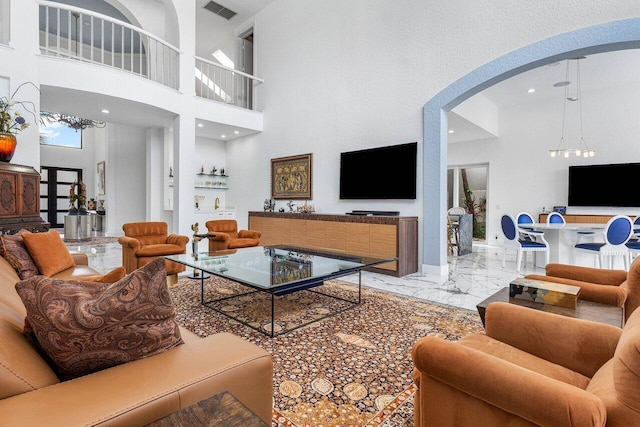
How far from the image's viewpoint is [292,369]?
6.80 ft

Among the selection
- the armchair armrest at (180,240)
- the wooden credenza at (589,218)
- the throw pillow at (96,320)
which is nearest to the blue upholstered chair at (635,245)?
the wooden credenza at (589,218)

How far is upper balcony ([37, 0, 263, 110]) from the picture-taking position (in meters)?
6.04

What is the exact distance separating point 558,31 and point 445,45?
1.40 m

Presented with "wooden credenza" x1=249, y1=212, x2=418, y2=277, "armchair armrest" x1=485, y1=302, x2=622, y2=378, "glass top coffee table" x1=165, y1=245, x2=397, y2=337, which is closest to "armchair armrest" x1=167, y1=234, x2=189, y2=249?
"glass top coffee table" x1=165, y1=245, x2=397, y2=337

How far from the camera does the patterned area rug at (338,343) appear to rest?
1.69m

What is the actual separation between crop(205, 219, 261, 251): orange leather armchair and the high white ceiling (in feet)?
14.5

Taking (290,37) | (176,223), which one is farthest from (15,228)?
(290,37)

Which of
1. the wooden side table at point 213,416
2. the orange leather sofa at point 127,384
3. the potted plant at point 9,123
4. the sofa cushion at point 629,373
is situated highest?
the potted plant at point 9,123

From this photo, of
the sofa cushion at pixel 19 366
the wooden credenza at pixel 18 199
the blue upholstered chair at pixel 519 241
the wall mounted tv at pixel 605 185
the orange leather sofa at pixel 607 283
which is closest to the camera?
the sofa cushion at pixel 19 366

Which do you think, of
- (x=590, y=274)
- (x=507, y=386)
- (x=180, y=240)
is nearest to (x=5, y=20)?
(x=180, y=240)

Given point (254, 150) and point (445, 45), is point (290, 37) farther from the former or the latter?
point (445, 45)

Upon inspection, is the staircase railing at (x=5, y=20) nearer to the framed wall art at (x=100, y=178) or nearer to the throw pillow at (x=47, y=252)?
the throw pillow at (x=47, y=252)

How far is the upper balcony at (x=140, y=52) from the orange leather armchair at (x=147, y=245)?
280cm

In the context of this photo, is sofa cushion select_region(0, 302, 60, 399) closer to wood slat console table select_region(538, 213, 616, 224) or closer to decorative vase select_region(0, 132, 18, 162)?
decorative vase select_region(0, 132, 18, 162)
